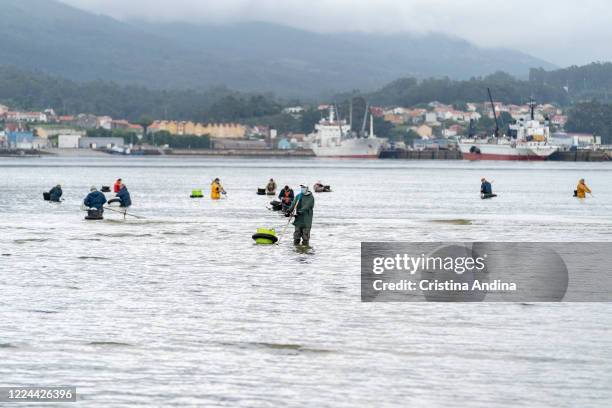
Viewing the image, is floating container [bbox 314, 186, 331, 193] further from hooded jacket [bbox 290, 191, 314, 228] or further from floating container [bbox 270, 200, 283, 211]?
hooded jacket [bbox 290, 191, 314, 228]

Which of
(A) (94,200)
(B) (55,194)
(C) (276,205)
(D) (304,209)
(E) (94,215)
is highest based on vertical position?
(D) (304,209)

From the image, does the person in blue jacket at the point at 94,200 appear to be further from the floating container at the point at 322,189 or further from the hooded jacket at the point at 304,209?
the floating container at the point at 322,189

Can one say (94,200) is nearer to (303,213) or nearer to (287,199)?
(287,199)

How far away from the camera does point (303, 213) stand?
41094mm

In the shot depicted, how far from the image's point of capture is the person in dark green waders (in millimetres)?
40000

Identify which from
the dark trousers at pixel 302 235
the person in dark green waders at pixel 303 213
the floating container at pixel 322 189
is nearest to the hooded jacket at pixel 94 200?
the dark trousers at pixel 302 235

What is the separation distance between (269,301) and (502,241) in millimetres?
20495

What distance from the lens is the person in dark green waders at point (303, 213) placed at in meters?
40.0

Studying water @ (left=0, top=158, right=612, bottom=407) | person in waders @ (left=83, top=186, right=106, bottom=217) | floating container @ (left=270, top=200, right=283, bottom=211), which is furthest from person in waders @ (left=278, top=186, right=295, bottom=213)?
water @ (left=0, top=158, right=612, bottom=407)

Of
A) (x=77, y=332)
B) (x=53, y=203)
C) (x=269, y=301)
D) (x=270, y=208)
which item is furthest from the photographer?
(x=53, y=203)

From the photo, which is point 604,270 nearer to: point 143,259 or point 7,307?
point 143,259

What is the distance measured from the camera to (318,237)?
48969 mm


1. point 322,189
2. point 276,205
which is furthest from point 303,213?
point 322,189

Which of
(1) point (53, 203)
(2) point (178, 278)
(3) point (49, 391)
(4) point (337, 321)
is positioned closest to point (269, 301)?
(4) point (337, 321)
